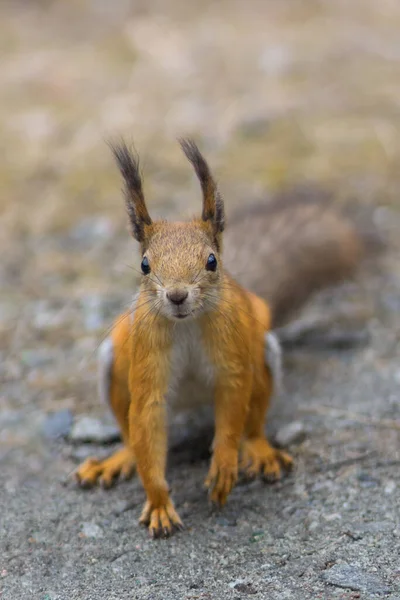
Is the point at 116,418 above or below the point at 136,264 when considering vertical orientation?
below

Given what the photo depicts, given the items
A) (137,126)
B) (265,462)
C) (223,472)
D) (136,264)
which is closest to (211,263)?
(223,472)

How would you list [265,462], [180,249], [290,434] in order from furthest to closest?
1. [290,434]
2. [265,462]
3. [180,249]

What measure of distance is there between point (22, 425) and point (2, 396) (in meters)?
0.29

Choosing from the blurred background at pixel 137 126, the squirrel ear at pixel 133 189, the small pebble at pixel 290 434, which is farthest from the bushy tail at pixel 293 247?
the squirrel ear at pixel 133 189

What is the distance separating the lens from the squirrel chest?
8.52ft

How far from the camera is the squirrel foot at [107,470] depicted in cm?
294

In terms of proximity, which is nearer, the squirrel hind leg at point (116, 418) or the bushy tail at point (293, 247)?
the squirrel hind leg at point (116, 418)

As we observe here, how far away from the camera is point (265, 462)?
292 cm

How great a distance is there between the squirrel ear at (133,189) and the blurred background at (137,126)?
109cm

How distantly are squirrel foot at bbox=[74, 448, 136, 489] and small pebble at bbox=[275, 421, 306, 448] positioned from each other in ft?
1.76

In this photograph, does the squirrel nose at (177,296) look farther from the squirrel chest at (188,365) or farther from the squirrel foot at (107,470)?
the squirrel foot at (107,470)

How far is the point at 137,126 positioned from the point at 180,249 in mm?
4015

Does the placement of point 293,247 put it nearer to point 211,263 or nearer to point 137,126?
point 211,263

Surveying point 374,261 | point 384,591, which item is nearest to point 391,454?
point 384,591
